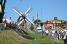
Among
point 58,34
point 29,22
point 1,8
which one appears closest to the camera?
point 1,8

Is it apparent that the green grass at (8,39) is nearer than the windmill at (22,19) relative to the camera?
Yes

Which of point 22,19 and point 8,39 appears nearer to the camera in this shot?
point 8,39

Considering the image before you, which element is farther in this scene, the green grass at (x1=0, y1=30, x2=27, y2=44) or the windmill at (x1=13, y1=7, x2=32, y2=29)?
the windmill at (x1=13, y1=7, x2=32, y2=29)

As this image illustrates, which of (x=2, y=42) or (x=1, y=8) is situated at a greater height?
(x=1, y=8)

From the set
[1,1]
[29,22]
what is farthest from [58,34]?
[29,22]

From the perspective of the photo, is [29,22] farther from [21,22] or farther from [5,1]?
[5,1]

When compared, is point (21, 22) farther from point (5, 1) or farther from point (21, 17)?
Result: point (5, 1)

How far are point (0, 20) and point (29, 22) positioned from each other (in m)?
43.8

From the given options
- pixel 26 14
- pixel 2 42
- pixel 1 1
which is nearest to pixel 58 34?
pixel 1 1

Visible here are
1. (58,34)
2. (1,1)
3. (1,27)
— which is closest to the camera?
(1,1)

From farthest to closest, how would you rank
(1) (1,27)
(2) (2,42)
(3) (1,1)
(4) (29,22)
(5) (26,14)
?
(5) (26,14) < (4) (29,22) < (1) (1,27) < (3) (1,1) < (2) (2,42)

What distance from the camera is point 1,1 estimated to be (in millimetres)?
26094

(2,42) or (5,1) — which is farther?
(5,1)

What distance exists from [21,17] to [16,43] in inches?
2098
